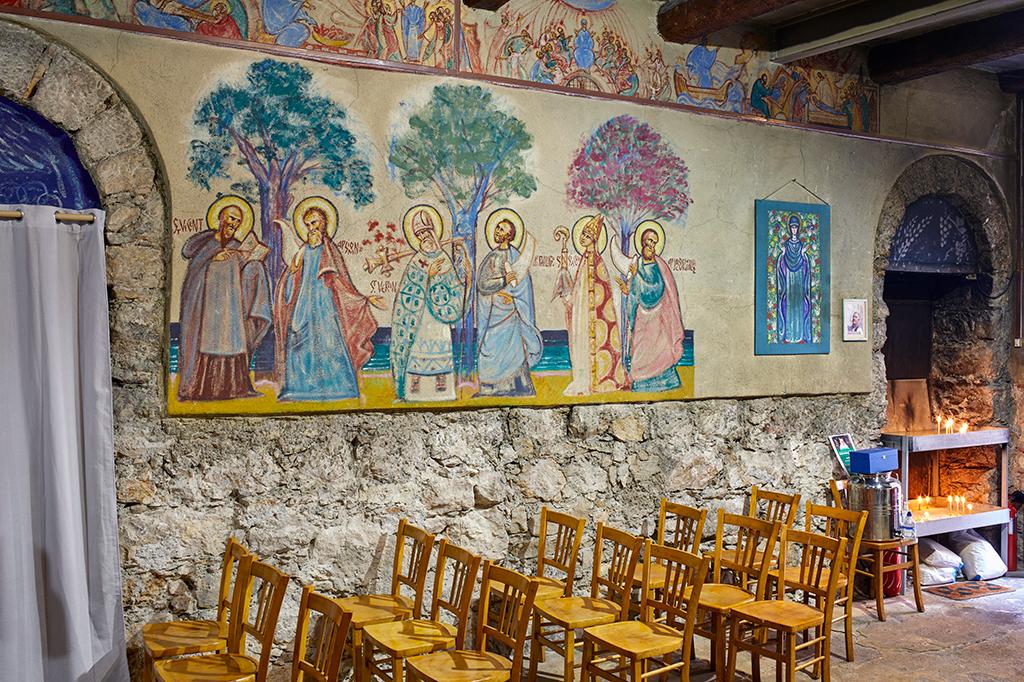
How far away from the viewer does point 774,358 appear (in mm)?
6230

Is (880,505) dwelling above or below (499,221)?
below

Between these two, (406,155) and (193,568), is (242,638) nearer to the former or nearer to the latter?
(193,568)

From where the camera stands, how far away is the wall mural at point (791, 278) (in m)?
6.19

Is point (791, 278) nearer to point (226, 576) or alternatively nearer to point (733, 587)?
point (733, 587)

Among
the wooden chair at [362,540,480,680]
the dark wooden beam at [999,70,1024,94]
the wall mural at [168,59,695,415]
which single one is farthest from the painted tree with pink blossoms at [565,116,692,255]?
the dark wooden beam at [999,70,1024,94]

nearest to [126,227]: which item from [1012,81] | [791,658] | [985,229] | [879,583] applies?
[791,658]

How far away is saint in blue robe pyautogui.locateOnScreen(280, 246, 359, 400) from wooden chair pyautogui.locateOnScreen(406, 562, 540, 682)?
1284 millimetres

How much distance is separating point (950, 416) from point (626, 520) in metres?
3.49

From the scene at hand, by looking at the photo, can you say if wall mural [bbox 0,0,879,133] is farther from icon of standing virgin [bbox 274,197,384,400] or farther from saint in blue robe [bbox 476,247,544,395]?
saint in blue robe [bbox 476,247,544,395]

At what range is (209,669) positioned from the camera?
148 inches

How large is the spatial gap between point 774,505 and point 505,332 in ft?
7.63

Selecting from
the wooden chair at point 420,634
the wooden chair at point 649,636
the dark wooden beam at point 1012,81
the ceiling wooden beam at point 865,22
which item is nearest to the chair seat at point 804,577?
the wooden chair at point 649,636

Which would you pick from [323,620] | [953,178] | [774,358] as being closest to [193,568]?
[323,620]

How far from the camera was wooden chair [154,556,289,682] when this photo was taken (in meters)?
3.62
